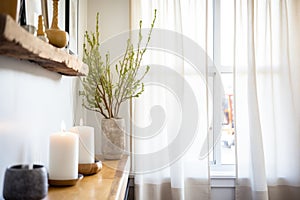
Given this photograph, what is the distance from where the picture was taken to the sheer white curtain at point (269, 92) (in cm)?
239

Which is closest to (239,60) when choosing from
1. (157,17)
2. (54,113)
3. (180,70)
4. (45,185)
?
(180,70)

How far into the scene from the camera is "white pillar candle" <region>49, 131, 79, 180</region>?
1143 millimetres

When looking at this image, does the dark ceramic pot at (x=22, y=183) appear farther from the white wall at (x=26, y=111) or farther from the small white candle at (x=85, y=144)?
the small white candle at (x=85, y=144)

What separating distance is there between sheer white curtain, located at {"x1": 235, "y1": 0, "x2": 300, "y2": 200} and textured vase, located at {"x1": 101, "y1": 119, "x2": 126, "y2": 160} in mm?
919

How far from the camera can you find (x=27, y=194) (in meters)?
0.90

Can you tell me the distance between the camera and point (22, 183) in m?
0.89

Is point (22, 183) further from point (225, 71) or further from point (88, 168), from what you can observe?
point (225, 71)

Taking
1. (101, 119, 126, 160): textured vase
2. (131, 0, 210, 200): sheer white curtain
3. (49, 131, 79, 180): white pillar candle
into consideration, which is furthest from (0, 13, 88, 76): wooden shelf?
(131, 0, 210, 200): sheer white curtain

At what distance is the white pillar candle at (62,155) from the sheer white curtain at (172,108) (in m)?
1.22

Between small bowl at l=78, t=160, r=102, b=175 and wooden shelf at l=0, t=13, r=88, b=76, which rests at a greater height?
wooden shelf at l=0, t=13, r=88, b=76

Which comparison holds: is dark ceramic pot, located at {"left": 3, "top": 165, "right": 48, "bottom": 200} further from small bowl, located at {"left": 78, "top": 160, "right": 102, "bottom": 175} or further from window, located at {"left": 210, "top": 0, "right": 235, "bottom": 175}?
window, located at {"left": 210, "top": 0, "right": 235, "bottom": 175}

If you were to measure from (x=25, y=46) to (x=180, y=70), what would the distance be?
68.9 inches

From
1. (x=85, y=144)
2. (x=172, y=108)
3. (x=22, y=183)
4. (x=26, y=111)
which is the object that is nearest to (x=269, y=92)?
(x=172, y=108)

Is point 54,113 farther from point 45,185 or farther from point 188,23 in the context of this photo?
point 188,23
